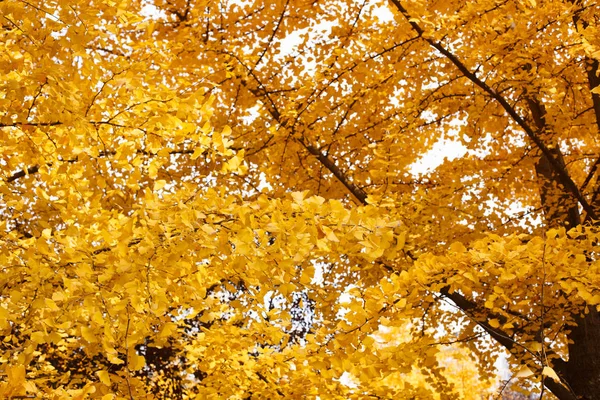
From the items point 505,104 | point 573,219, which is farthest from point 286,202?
point 573,219

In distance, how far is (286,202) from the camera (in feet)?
7.23

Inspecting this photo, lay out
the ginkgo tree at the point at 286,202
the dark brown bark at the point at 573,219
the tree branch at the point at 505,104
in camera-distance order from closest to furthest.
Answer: the ginkgo tree at the point at 286,202
the tree branch at the point at 505,104
the dark brown bark at the point at 573,219

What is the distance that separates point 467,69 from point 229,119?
8.40 feet

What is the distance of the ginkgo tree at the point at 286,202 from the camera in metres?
2.19

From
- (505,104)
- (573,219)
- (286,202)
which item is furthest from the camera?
(573,219)

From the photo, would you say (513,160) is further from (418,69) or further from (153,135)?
(153,135)

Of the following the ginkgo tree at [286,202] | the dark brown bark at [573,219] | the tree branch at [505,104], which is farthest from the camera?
the dark brown bark at [573,219]

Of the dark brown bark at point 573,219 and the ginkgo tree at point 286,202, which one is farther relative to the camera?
the dark brown bark at point 573,219

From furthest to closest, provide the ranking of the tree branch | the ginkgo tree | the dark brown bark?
the dark brown bark → the tree branch → the ginkgo tree

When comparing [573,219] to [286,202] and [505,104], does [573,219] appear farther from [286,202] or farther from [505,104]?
[286,202]

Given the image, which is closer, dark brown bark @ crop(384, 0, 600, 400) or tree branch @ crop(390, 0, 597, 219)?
tree branch @ crop(390, 0, 597, 219)

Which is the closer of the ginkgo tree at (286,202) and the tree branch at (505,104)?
the ginkgo tree at (286,202)

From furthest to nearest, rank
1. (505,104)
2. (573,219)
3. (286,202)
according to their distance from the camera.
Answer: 1. (573,219)
2. (505,104)
3. (286,202)

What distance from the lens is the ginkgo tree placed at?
7.20ft
